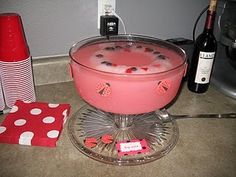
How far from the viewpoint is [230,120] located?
2.57 ft

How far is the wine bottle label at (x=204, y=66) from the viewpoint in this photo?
33.0 inches

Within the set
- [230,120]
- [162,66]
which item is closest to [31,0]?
[162,66]

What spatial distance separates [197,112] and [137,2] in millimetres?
441

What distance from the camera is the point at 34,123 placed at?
69cm

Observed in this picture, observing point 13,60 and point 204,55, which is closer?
point 13,60

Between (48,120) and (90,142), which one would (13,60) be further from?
(90,142)

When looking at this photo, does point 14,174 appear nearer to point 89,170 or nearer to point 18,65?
point 89,170

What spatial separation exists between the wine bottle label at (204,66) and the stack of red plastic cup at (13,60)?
0.54 metres

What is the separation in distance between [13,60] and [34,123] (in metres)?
0.18

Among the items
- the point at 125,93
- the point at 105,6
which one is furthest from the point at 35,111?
the point at 105,6

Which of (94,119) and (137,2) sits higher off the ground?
(137,2)

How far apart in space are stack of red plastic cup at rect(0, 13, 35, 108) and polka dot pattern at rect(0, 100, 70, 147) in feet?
0.12

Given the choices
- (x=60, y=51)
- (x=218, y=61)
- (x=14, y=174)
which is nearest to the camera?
(x=14, y=174)

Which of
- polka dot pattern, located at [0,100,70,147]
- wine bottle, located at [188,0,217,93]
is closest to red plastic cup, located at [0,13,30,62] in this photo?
polka dot pattern, located at [0,100,70,147]
